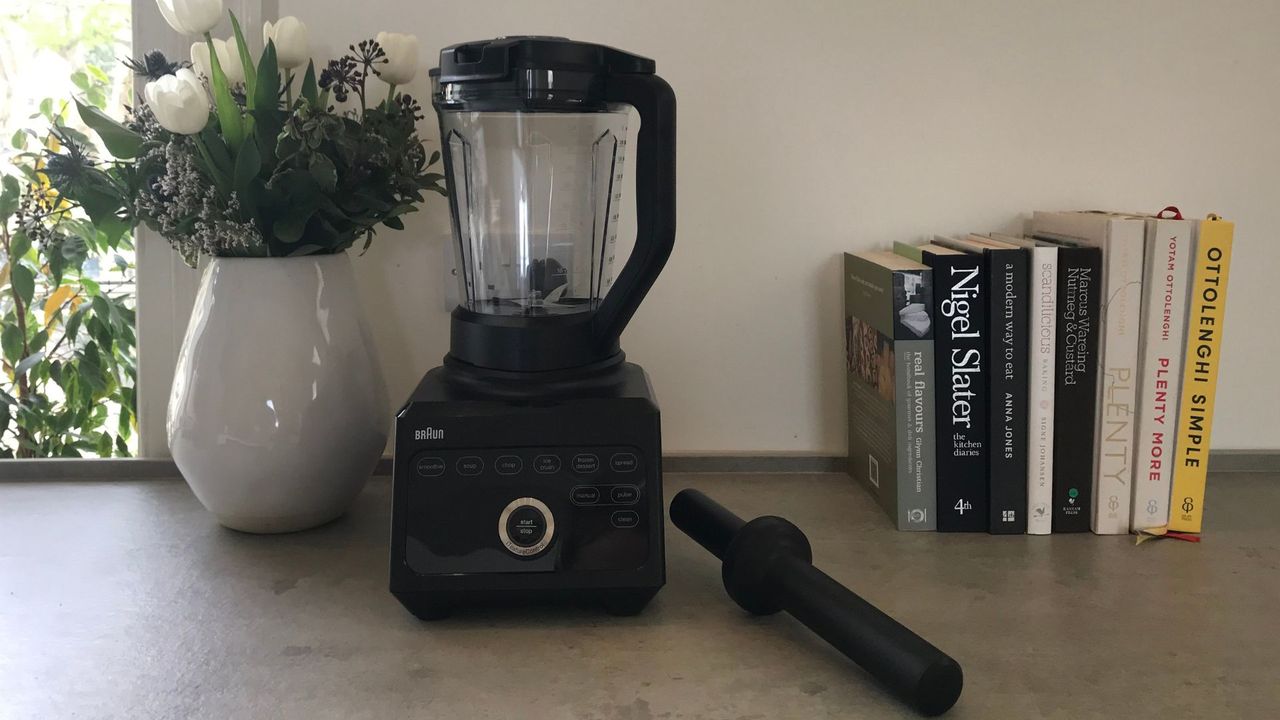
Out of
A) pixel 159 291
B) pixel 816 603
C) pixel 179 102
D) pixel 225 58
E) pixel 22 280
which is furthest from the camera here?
pixel 22 280

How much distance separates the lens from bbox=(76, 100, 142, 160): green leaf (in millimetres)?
1038

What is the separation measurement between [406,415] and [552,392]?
0.12 metres

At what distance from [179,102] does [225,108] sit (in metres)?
0.06

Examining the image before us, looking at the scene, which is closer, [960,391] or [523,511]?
[523,511]

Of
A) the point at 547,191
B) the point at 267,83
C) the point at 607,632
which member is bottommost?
the point at 607,632

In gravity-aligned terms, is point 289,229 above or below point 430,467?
above

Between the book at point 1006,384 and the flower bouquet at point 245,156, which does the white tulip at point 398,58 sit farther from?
the book at point 1006,384

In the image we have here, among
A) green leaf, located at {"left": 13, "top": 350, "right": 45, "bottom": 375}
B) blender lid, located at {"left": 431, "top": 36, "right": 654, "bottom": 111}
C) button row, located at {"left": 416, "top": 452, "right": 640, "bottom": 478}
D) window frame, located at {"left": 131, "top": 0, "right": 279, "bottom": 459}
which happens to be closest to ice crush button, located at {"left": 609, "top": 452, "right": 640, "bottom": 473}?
button row, located at {"left": 416, "top": 452, "right": 640, "bottom": 478}

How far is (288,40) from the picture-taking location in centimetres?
106

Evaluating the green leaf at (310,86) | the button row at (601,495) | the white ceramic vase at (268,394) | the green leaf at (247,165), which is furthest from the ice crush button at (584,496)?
the green leaf at (310,86)

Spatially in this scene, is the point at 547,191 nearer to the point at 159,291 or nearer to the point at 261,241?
the point at 261,241

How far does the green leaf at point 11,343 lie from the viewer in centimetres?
135

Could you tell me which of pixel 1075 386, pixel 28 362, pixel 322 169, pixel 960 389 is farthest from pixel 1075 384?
pixel 28 362

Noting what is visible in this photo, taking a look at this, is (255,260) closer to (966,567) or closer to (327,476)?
(327,476)
